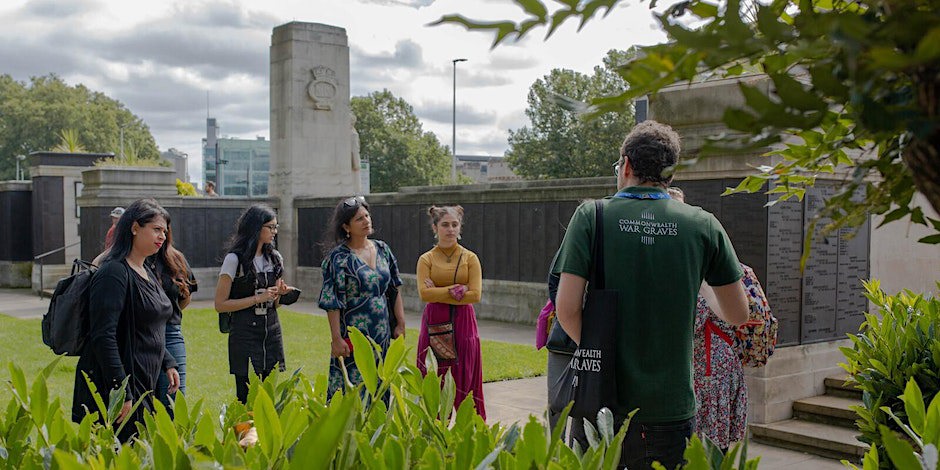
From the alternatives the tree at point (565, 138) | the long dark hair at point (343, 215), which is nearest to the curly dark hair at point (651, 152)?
the long dark hair at point (343, 215)

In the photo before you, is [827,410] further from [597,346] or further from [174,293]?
[174,293]

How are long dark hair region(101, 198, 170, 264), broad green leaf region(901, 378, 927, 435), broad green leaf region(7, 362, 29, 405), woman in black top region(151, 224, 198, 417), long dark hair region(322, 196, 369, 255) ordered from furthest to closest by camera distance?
1. long dark hair region(322, 196, 369, 255)
2. woman in black top region(151, 224, 198, 417)
3. long dark hair region(101, 198, 170, 264)
4. broad green leaf region(7, 362, 29, 405)
5. broad green leaf region(901, 378, 927, 435)

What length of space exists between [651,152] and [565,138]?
2352 inches

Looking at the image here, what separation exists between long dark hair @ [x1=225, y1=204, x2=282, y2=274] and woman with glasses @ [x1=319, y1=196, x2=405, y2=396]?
0.48 meters

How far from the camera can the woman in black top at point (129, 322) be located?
5.02m

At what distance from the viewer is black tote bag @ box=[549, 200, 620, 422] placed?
356cm

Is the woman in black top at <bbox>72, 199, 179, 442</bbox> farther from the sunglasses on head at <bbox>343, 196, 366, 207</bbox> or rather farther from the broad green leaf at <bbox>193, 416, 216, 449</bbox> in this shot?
the broad green leaf at <bbox>193, 416, 216, 449</bbox>

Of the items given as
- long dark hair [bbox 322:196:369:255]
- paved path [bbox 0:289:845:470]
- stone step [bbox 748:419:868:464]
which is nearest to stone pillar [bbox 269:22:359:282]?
paved path [bbox 0:289:845:470]

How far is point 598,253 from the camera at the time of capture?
3.60 m

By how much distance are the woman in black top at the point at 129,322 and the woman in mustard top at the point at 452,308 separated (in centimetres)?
199

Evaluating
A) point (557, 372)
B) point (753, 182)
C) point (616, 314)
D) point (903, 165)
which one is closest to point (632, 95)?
point (903, 165)

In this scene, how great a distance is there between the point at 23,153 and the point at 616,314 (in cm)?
7313

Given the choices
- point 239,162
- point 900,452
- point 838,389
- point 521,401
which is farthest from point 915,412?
point 239,162

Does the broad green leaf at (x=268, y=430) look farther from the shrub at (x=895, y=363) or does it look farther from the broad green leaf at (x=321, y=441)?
the shrub at (x=895, y=363)
